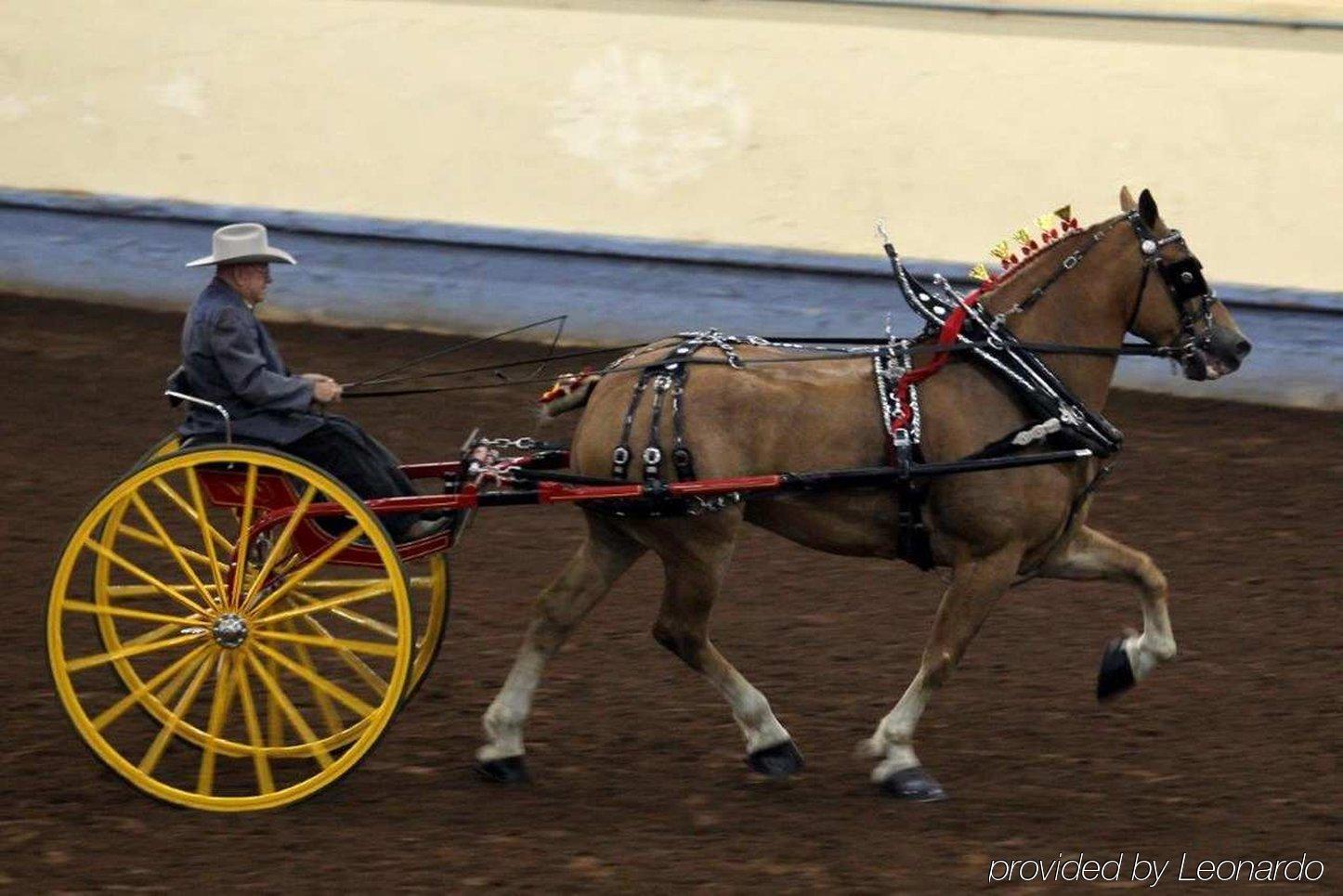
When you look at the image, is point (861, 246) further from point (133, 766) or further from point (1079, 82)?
point (133, 766)

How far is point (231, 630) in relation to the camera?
249 inches

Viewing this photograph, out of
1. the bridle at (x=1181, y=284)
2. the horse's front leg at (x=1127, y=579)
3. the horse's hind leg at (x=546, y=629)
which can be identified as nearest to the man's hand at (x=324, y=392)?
the horse's hind leg at (x=546, y=629)

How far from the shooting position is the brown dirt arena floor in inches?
239

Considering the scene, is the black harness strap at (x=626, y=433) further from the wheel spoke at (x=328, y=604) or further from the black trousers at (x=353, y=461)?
the wheel spoke at (x=328, y=604)

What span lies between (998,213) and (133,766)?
6702 millimetres

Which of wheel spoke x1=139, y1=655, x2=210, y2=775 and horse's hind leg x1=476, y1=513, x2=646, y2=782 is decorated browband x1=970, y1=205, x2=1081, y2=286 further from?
wheel spoke x1=139, y1=655, x2=210, y2=775

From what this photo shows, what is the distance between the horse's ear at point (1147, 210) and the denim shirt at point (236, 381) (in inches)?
107

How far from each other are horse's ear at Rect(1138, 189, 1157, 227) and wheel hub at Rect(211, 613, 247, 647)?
312 centimetres

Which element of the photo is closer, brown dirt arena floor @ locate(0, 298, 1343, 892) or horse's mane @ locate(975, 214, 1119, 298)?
brown dirt arena floor @ locate(0, 298, 1343, 892)

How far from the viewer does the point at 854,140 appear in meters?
11.9

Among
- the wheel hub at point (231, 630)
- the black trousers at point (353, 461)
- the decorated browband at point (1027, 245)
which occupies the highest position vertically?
the decorated browband at point (1027, 245)

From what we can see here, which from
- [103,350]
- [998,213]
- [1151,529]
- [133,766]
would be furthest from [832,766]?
[103,350]

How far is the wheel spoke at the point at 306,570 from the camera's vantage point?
629cm

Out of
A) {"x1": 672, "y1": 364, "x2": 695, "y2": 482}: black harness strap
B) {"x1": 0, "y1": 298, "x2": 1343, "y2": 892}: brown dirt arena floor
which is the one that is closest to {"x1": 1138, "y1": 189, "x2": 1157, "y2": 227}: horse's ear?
{"x1": 672, "y1": 364, "x2": 695, "y2": 482}: black harness strap
